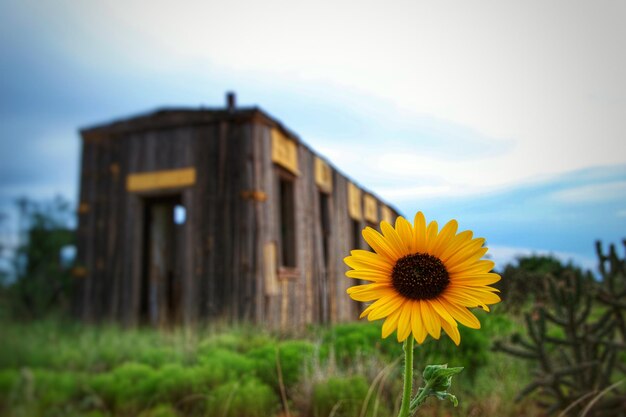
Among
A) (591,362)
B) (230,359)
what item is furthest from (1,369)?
(591,362)

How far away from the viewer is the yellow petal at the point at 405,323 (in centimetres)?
84

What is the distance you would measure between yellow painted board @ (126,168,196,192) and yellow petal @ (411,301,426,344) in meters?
6.19

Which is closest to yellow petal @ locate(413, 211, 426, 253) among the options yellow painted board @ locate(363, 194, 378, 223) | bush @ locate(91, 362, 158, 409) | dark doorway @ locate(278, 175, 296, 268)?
bush @ locate(91, 362, 158, 409)

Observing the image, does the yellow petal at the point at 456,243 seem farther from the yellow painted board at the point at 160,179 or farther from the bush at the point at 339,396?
the yellow painted board at the point at 160,179

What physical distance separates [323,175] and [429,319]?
25.6 ft

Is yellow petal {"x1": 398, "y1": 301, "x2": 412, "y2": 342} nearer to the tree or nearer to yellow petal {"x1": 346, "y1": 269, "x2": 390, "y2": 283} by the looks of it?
yellow petal {"x1": 346, "y1": 269, "x2": 390, "y2": 283}

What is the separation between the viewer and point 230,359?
357 cm

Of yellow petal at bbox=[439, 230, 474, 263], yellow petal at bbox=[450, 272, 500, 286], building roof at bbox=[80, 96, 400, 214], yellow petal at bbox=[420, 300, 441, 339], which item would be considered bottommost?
yellow petal at bbox=[420, 300, 441, 339]

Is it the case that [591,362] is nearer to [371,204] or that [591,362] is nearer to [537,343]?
[537,343]

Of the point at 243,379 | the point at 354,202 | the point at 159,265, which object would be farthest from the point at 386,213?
the point at 243,379

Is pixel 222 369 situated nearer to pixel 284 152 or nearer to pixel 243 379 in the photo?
pixel 243 379

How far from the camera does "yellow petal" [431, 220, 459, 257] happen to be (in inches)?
36.2

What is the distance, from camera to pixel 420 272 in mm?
937

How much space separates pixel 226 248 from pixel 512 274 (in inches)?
154
